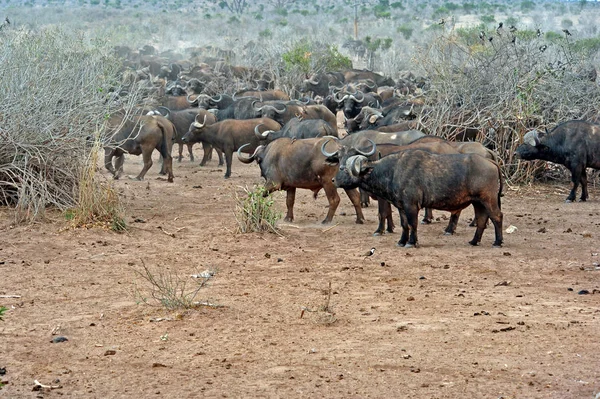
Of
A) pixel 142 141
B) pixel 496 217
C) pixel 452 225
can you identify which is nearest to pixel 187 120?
pixel 142 141

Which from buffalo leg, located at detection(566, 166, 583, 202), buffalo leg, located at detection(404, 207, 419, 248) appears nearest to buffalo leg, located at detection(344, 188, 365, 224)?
buffalo leg, located at detection(404, 207, 419, 248)

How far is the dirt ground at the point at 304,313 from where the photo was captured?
19.7 feet

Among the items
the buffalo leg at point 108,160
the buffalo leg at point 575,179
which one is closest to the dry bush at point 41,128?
the buffalo leg at point 108,160

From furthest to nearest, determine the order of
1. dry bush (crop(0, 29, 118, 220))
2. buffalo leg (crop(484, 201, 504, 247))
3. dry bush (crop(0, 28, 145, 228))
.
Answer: dry bush (crop(0, 29, 118, 220)) < dry bush (crop(0, 28, 145, 228)) < buffalo leg (crop(484, 201, 504, 247))

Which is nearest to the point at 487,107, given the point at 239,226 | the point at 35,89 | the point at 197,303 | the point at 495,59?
the point at 495,59

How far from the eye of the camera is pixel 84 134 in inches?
482

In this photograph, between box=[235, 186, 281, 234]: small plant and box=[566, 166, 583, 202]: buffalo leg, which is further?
box=[566, 166, 583, 202]: buffalo leg

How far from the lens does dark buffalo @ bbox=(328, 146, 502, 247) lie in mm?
10156

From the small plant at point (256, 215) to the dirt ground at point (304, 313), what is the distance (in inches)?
7.7

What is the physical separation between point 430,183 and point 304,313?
3.13 meters

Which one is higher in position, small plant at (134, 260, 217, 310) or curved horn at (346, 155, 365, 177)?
curved horn at (346, 155, 365, 177)

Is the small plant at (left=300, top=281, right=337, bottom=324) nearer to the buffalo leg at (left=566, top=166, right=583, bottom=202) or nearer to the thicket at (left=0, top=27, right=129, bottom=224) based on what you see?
the thicket at (left=0, top=27, right=129, bottom=224)

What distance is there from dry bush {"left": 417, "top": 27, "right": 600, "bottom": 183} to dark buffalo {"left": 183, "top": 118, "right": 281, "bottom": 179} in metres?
3.06

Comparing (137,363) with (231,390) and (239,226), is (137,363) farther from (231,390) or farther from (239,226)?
(239,226)
